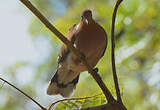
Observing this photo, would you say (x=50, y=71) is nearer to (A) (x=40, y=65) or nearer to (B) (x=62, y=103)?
(A) (x=40, y=65)

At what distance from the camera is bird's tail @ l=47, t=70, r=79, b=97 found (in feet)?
12.0

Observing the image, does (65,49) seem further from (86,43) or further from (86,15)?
(86,15)

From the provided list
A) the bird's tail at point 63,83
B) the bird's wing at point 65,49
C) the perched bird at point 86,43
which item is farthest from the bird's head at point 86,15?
the bird's tail at point 63,83

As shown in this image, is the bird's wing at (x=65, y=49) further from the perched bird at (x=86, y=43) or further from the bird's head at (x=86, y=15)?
the bird's head at (x=86, y=15)

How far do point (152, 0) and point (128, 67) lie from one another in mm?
828

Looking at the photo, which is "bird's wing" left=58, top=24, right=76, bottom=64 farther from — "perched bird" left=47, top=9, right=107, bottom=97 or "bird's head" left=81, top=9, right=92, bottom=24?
"bird's head" left=81, top=9, right=92, bottom=24

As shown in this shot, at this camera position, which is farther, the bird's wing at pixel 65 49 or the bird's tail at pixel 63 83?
the bird's tail at pixel 63 83

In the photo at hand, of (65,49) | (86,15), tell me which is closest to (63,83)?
(65,49)

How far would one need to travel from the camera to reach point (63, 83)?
12.6 ft

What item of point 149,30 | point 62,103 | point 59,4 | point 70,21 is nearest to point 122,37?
point 149,30

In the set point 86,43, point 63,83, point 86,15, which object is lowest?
point 86,43

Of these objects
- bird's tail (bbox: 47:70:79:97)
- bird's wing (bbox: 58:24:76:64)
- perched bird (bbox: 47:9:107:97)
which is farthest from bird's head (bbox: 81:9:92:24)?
bird's tail (bbox: 47:70:79:97)

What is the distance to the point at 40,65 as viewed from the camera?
5.67m

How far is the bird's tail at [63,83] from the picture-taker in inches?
143
